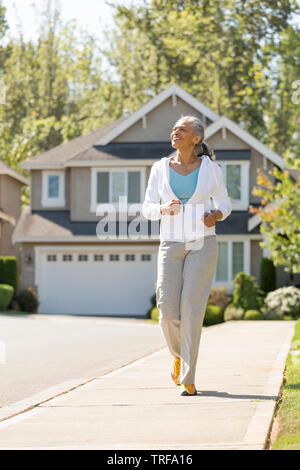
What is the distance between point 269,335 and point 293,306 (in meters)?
10.2

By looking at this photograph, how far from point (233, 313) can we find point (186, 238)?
19.2 metres

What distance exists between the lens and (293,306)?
26.0 metres

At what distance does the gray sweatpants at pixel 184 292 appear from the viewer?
7543 millimetres

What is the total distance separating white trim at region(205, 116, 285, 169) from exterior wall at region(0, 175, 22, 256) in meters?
11.7

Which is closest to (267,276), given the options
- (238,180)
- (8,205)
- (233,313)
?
(233,313)

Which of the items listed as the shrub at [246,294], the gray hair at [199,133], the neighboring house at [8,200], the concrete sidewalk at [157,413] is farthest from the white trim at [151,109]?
the gray hair at [199,133]

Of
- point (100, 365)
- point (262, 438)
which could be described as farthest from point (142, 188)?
point (262, 438)

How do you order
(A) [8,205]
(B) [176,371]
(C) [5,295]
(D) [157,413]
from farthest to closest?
(A) [8,205] → (C) [5,295] → (B) [176,371] → (D) [157,413]

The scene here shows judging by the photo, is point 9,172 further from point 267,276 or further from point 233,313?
point 233,313

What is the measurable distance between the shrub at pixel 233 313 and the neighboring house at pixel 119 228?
3678 mm

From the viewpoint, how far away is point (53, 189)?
112 feet

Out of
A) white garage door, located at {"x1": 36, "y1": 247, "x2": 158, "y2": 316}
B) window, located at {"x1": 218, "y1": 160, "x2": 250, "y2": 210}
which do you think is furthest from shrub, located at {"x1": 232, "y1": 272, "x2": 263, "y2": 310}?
white garage door, located at {"x1": 36, "y1": 247, "x2": 158, "y2": 316}

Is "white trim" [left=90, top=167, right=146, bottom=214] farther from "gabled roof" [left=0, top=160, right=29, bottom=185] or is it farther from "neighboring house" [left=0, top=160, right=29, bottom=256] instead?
"gabled roof" [left=0, top=160, right=29, bottom=185]
